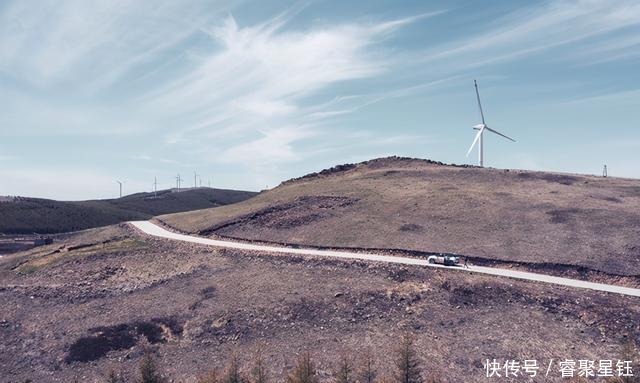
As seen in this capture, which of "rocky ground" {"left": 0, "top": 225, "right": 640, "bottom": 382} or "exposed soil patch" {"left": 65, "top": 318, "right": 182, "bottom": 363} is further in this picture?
"exposed soil patch" {"left": 65, "top": 318, "right": 182, "bottom": 363}

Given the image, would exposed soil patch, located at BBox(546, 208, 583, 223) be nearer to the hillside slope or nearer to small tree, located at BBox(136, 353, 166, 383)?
the hillside slope

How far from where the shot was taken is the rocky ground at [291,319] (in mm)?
40625

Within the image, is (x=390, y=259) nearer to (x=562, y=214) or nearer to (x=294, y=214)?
(x=294, y=214)

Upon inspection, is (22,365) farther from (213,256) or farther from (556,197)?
(556,197)

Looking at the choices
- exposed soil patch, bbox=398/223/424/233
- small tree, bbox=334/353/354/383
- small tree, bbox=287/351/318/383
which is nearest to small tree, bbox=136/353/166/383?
small tree, bbox=287/351/318/383

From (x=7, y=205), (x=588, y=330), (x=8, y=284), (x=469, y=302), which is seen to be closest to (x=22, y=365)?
(x=8, y=284)

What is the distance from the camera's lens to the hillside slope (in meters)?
58.7

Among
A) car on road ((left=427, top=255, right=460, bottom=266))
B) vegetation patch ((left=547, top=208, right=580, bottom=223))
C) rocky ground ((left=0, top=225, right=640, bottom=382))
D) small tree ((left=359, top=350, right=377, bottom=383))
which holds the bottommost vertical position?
small tree ((left=359, top=350, right=377, bottom=383))

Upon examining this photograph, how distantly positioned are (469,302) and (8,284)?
52528 mm

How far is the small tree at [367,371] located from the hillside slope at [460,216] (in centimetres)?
2445

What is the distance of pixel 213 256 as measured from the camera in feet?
207

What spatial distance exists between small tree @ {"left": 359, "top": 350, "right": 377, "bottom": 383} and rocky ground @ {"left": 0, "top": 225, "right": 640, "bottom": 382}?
0.84 metres

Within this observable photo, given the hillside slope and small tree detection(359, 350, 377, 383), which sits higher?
the hillside slope

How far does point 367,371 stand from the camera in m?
37.5
